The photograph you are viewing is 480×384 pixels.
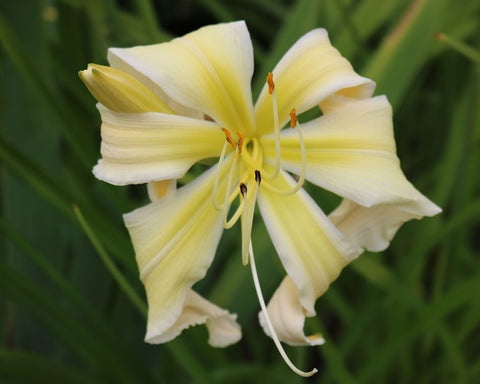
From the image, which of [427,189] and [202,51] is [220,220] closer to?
[202,51]

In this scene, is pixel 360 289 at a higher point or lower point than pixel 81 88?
lower

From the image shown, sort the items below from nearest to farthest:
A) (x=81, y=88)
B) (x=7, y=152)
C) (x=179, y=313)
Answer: (x=179, y=313), (x=7, y=152), (x=81, y=88)

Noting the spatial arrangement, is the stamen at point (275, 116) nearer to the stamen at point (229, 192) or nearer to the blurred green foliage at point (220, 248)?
the stamen at point (229, 192)

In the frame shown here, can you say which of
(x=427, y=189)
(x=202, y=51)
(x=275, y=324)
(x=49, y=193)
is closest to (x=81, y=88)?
(x=49, y=193)

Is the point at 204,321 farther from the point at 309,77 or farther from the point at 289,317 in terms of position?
the point at 309,77

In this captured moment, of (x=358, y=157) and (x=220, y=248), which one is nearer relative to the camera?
(x=358, y=157)

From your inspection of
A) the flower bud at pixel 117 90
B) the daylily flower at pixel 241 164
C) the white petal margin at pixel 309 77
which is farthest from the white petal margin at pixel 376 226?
the flower bud at pixel 117 90

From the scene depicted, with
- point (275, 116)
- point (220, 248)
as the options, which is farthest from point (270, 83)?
point (220, 248)
